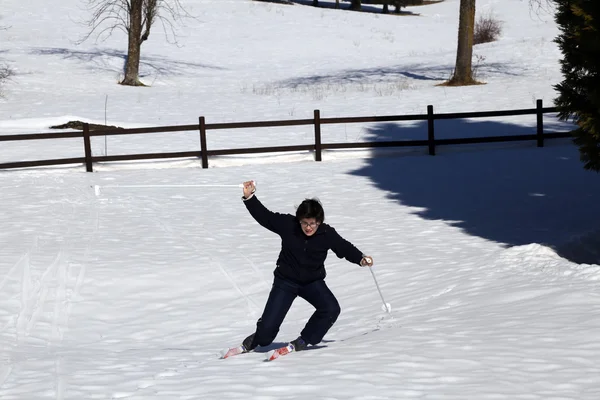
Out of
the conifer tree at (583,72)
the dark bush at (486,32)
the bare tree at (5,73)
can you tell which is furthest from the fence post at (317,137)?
the dark bush at (486,32)

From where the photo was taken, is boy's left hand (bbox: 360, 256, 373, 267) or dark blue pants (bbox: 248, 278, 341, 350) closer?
boy's left hand (bbox: 360, 256, 373, 267)

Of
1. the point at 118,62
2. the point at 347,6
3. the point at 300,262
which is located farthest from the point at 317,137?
the point at 347,6

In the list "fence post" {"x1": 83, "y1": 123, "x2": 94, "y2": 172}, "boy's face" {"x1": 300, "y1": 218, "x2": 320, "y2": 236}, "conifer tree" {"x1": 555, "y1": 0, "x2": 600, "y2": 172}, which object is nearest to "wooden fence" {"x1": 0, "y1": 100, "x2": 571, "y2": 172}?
"fence post" {"x1": 83, "y1": 123, "x2": 94, "y2": 172}

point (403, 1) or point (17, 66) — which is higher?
point (403, 1)

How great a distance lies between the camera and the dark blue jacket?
777cm

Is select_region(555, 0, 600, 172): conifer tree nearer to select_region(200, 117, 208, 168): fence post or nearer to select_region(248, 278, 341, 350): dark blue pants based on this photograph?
select_region(248, 278, 341, 350): dark blue pants

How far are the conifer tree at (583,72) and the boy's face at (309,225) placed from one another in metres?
5.43

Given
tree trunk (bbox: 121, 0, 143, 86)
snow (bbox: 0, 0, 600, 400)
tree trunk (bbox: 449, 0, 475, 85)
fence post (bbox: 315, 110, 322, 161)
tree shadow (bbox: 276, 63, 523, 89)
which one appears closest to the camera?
snow (bbox: 0, 0, 600, 400)

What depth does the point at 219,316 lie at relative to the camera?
423 inches

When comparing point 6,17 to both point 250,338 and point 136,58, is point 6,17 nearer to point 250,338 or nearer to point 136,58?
point 136,58

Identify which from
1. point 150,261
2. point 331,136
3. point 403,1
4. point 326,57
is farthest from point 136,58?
point 403,1

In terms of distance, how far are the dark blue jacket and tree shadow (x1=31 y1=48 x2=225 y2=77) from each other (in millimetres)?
33744

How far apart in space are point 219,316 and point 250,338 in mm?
2543

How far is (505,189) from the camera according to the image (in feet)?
59.2
